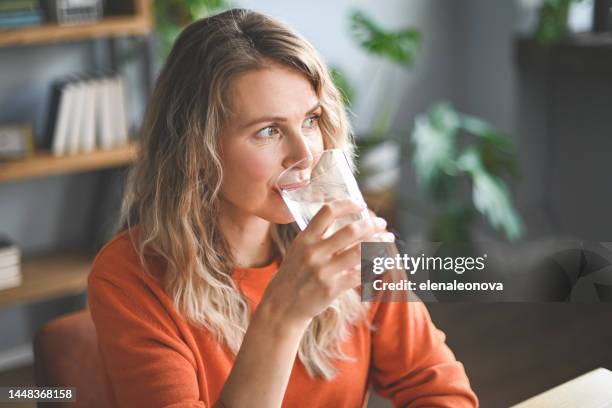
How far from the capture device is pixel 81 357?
1148 mm

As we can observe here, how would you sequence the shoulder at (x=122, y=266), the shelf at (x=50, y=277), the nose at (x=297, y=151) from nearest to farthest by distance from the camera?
1. the nose at (x=297, y=151)
2. the shoulder at (x=122, y=266)
3. the shelf at (x=50, y=277)

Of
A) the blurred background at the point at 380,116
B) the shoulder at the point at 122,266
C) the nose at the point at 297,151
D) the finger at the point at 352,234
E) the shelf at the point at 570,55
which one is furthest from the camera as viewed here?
the shelf at the point at 570,55

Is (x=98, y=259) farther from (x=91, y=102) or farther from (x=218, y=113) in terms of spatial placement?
(x=91, y=102)

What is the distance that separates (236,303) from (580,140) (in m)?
2.44

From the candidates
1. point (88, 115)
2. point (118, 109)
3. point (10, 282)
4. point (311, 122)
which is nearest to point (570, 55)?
point (118, 109)

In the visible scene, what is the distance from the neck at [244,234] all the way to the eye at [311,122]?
0.65ft

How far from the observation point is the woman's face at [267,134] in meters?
0.96

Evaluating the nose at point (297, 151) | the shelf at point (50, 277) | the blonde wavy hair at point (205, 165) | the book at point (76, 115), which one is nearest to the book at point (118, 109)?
the book at point (76, 115)

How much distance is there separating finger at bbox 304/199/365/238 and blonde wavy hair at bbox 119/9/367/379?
0.30m

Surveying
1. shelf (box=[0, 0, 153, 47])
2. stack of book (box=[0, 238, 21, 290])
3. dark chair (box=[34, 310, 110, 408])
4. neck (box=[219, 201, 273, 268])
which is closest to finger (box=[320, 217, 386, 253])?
neck (box=[219, 201, 273, 268])

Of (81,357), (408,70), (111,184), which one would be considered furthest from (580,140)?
(81,357)

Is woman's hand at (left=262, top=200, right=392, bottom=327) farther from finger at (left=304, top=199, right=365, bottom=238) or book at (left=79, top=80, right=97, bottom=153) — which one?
book at (left=79, top=80, right=97, bottom=153)

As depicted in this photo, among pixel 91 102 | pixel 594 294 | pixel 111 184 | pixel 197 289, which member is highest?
pixel 594 294

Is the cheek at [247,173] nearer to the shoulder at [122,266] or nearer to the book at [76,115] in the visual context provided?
the shoulder at [122,266]
